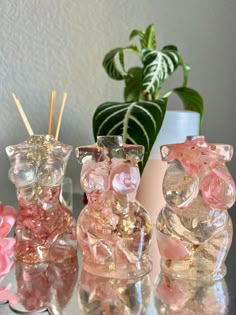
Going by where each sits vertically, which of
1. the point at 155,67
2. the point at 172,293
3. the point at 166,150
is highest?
the point at 155,67

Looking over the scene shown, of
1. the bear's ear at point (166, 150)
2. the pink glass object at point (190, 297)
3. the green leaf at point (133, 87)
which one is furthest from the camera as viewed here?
the green leaf at point (133, 87)

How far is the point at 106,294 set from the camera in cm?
46

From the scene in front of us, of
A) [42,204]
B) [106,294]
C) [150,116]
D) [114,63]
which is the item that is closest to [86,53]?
[114,63]

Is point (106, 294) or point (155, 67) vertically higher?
point (155, 67)

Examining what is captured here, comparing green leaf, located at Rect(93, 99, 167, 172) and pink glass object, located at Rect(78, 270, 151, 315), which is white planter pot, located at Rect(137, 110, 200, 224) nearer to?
green leaf, located at Rect(93, 99, 167, 172)

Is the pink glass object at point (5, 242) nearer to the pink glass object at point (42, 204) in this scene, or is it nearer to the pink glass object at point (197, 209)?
the pink glass object at point (42, 204)

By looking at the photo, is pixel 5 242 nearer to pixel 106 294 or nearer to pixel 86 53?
pixel 106 294

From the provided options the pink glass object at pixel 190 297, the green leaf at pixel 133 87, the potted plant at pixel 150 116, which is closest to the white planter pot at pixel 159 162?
the potted plant at pixel 150 116

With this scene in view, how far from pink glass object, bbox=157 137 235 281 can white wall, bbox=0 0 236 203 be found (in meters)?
0.47

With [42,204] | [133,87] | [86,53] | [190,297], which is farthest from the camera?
[86,53]

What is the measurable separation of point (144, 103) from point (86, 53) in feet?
1.20

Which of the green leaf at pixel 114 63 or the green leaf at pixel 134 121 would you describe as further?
the green leaf at pixel 114 63

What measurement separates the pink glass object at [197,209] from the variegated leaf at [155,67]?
0.21 m

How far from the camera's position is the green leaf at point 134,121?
603 mm
